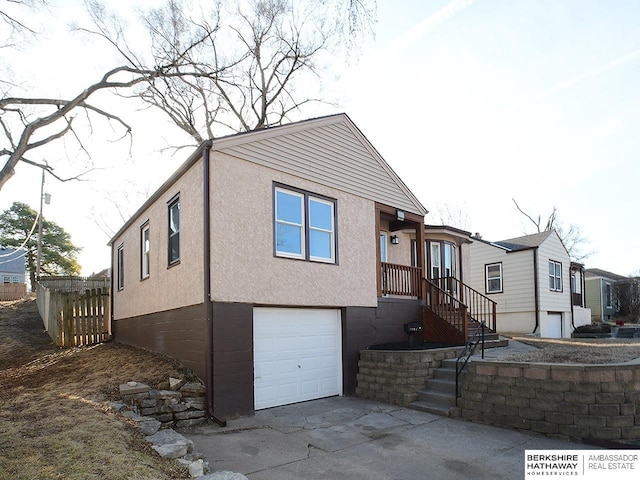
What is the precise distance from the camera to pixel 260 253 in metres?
8.21

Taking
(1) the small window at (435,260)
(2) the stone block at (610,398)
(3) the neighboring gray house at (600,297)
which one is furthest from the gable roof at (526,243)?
(3) the neighboring gray house at (600,297)

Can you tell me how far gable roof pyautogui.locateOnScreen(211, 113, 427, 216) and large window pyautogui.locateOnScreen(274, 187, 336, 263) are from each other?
0.46 metres

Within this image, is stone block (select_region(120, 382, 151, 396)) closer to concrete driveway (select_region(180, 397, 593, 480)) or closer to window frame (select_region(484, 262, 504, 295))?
concrete driveway (select_region(180, 397, 593, 480))

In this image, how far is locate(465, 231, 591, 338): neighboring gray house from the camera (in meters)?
19.5

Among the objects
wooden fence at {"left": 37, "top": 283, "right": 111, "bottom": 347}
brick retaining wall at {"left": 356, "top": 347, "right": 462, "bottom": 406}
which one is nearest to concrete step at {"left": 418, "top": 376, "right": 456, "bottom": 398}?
brick retaining wall at {"left": 356, "top": 347, "right": 462, "bottom": 406}

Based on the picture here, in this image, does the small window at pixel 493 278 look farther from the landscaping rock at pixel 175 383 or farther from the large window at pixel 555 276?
the landscaping rock at pixel 175 383

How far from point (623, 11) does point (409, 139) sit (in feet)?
21.2

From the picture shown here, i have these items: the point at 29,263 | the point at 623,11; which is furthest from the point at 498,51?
the point at 29,263

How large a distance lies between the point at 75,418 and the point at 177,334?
3142 mm

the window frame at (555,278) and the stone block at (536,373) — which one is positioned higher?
the window frame at (555,278)

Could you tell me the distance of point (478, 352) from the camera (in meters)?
10.1

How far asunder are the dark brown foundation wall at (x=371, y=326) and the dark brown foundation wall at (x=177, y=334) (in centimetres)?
333

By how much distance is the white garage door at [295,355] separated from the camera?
322 inches

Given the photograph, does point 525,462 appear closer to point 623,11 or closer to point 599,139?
point 623,11
